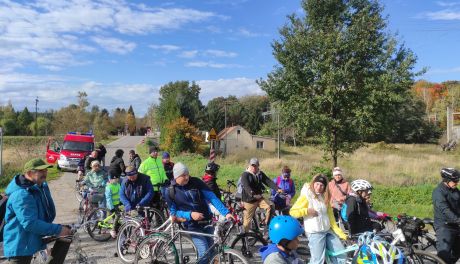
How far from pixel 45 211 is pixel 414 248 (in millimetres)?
4906

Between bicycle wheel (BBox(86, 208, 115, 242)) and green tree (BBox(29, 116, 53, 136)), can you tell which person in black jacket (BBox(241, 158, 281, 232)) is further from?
green tree (BBox(29, 116, 53, 136))

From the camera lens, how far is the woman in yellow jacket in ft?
17.0

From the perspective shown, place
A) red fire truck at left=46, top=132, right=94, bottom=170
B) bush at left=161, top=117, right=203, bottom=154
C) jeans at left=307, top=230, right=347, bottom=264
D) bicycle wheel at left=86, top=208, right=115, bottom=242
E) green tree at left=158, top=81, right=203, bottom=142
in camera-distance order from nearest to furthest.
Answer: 1. jeans at left=307, top=230, right=347, bottom=264
2. bicycle wheel at left=86, top=208, right=115, bottom=242
3. red fire truck at left=46, top=132, right=94, bottom=170
4. bush at left=161, top=117, right=203, bottom=154
5. green tree at left=158, top=81, right=203, bottom=142

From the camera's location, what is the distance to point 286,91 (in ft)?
51.9

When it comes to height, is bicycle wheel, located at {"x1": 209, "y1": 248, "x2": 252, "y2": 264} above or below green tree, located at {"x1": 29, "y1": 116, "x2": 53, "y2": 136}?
below

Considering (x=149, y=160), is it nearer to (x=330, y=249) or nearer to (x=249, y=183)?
(x=249, y=183)

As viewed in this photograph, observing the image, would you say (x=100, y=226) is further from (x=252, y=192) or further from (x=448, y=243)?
(x=448, y=243)

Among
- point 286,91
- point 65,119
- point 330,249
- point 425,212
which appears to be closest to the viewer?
point 330,249

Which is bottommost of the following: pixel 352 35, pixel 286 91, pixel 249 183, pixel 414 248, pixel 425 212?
pixel 425 212

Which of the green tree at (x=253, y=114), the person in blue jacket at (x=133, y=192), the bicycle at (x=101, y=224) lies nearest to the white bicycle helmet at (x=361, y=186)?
the person in blue jacket at (x=133, y=192)

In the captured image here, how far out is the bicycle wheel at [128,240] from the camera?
708 cm

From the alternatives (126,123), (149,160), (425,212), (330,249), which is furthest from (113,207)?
(126,123)

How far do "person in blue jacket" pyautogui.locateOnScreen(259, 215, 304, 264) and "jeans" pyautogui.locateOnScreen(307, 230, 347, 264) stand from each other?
5.75 ft

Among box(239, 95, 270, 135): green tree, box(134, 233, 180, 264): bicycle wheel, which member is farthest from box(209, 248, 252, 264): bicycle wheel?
box(239, 95, 270, 135): green tree
